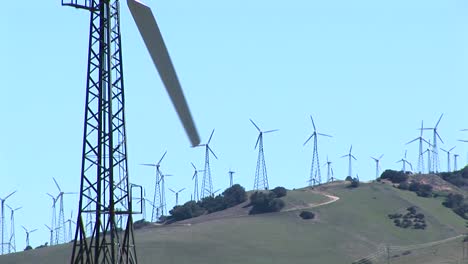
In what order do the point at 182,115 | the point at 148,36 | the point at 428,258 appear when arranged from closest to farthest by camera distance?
the point at 182,115
the point at 148,36
the point at 428,258

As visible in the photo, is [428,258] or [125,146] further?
[428,258]

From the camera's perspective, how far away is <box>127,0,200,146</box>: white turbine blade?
6081cm

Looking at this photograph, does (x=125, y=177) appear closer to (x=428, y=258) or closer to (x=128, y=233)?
(x=128, y=233)

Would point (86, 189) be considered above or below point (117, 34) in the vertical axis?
below

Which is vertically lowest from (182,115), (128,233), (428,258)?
(428,258)

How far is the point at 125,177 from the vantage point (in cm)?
7481

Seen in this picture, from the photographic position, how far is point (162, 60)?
66.6m

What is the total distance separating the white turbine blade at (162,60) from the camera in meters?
60.8

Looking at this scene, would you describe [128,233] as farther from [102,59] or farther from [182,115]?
[182,115]

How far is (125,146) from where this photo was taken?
7456 centimetres

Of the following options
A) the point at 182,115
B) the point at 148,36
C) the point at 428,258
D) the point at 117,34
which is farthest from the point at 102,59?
the point at 428,258

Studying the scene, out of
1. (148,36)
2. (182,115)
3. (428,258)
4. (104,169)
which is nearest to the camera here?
(182,115)

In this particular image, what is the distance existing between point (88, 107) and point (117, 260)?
25.8ft

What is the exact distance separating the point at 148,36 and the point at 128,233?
41.9ft
